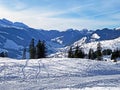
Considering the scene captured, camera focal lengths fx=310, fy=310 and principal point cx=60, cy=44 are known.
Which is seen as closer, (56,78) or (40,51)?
(56,78)

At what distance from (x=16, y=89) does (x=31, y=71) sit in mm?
14038

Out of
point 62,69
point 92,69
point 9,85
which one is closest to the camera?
point 9,85

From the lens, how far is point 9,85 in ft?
101

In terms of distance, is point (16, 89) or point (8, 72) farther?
point (8, 72)

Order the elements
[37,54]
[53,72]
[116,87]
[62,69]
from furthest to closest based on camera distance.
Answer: [37,54] < [62,69] < [53,72] < [116,87]

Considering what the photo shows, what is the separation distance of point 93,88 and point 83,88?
3.04 feet

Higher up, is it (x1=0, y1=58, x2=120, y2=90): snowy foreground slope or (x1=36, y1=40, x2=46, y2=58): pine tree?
(x1=36, y1=40, x2=46, y2=58): pine tree

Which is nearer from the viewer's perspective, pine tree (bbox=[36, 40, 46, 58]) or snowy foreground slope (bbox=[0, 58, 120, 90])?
snowy foreground slope (bbox=[0, 58, 120, 90])

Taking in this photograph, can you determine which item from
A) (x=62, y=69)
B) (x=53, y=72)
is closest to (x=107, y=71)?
(x=62, y=69)

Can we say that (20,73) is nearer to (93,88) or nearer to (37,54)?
(93,88)

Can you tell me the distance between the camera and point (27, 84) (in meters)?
31.5

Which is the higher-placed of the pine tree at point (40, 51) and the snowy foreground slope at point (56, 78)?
the pine tree at point (40, 51)

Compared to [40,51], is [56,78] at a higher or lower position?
lower

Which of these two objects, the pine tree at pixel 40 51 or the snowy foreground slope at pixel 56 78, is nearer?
the snowy foreground slope at pixel 56 78
